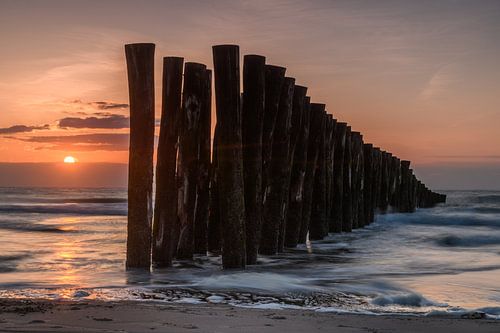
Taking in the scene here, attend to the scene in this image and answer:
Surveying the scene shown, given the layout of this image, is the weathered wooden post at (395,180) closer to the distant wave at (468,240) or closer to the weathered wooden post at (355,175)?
the weathered wooden post at (355,175)

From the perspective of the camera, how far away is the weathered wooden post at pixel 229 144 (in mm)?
6984

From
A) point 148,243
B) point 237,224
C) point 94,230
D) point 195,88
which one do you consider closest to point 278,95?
point 195,88

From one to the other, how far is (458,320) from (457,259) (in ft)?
18.3

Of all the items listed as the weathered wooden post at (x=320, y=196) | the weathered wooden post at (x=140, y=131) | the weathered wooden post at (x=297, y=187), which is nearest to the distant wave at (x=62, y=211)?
the weathered wooden post at (x=320, y=196)

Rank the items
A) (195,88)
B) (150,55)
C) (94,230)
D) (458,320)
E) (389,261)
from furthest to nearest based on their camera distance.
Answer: (94,230), (389,261), (195,88), (150,55), (458,320)

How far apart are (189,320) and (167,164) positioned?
Answer: 3.28 metres

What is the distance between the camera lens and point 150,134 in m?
6.75

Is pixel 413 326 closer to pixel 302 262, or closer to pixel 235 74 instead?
pixel 235 74

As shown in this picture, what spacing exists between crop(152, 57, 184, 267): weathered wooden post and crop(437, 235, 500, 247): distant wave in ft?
23.7

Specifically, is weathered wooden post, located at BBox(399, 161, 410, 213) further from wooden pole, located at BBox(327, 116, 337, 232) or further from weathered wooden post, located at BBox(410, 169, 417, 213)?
wooden pole, located at BBox(327, 116, 337, 232)

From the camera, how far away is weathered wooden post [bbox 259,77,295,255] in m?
8.66

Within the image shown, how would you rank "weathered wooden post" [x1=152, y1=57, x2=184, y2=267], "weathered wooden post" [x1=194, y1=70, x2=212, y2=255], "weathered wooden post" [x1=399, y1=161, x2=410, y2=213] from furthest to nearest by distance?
"weathered wooden post" [x1=399, y1=161, x2=410, y2=213], "weathered wooden post" [x1=194, y1=70, x2=212, y2=255], "weathered wooden post" [x1=152, y1=57, x2=184, y2=267]

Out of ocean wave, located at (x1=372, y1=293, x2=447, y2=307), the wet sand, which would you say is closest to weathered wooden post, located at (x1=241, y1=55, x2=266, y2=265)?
ocean wave, located at (x1=372, y1=293, x2=447, y2=307)

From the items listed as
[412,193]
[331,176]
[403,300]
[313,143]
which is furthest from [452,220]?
[403,300]
